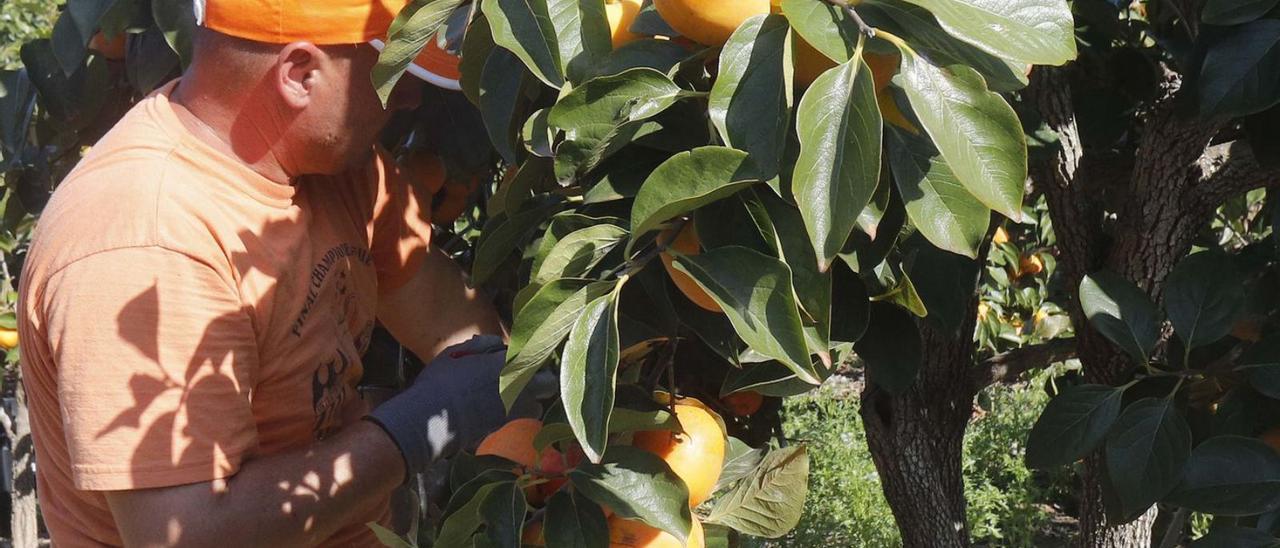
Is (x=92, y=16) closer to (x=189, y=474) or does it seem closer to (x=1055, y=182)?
(x=189, y=474)

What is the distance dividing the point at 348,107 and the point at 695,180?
0.75m

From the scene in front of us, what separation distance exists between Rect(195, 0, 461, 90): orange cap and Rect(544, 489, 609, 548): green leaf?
50cm

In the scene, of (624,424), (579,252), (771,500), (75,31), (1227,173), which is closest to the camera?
(579,252)

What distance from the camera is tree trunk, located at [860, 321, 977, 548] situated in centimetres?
163

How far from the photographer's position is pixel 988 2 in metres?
0.73

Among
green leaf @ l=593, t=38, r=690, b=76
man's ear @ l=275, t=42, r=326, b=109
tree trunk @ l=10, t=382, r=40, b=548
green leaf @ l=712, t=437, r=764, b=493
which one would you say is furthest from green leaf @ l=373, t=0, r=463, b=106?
tree trunk @ l=10, t=382, r=40, b=548

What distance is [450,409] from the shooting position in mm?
1426

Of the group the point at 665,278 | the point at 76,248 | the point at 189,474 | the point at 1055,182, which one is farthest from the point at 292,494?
the point at 1055,182

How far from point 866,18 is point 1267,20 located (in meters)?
0.63

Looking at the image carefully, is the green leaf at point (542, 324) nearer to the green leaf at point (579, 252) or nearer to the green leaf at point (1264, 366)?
the green leaf at point (579, 252)

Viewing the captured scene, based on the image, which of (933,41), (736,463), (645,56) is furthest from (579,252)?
(736,463)

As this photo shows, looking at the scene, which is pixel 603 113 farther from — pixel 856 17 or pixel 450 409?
pixel 450 409

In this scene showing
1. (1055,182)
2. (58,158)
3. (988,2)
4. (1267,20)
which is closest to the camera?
(988,2)

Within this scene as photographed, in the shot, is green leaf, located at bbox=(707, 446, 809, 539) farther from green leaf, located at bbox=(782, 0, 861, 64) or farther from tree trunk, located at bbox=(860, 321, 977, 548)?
tree trunk, located at bbox=(860, 321, 977, 548)
